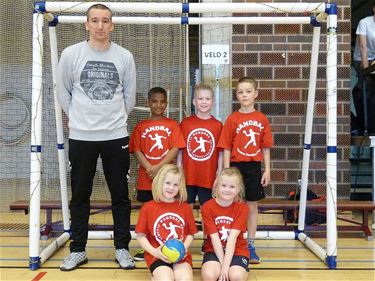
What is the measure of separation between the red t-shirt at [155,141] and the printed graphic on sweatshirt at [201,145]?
7cm

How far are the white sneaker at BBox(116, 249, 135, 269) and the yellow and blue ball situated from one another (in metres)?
0.53

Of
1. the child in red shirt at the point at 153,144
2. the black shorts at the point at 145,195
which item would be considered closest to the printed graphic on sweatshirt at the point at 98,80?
the child in red shirt at the point at 153,144

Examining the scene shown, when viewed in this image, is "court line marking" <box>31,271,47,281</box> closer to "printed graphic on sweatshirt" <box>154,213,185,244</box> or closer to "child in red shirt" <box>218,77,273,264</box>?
"printed graphic on sweatshirt" <box>154,213,185,244</box>

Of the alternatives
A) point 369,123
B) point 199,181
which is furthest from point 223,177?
point 369,123

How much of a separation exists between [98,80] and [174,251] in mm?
1323

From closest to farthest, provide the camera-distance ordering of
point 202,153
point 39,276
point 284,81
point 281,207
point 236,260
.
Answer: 1. point 236,260
2. point 39,276
3. point 202,153
4. point 281,207
5. point 284,81

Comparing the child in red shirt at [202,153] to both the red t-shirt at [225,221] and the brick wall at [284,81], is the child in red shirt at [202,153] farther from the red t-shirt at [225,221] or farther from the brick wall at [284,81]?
the brick wall at [284,81]

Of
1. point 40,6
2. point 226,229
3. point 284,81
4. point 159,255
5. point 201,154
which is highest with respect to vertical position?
point 40,6

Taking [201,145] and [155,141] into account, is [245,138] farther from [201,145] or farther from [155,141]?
[155,141]

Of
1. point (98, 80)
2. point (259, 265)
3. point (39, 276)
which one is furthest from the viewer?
point (259, 265)

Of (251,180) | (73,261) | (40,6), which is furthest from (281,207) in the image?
(40,6)

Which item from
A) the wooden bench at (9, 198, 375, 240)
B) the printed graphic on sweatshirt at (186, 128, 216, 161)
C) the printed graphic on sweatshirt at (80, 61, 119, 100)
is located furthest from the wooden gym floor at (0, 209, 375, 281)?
the printed graphic on sweatshirt at (80, 61, 119, 100)

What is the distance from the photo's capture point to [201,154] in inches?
151

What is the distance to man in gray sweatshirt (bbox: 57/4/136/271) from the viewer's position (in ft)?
11.6
